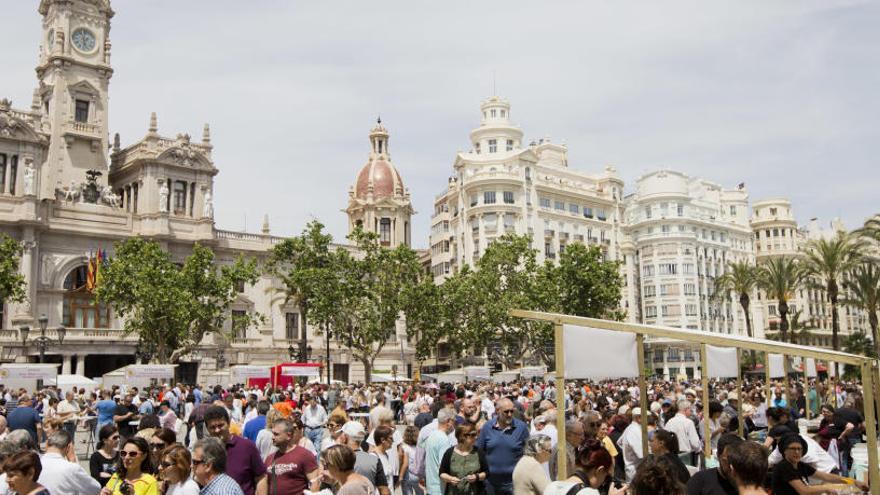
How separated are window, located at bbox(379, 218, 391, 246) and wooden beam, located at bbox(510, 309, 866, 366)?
199 ft

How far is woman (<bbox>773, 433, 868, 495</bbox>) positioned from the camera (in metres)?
7.47

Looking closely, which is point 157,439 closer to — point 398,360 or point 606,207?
point 398,360

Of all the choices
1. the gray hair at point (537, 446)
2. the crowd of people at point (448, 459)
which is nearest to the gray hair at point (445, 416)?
the crowd of people at point (448, 459)

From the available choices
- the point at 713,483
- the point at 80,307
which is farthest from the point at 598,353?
the point at 80,307

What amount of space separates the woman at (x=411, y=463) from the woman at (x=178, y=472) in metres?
4.07

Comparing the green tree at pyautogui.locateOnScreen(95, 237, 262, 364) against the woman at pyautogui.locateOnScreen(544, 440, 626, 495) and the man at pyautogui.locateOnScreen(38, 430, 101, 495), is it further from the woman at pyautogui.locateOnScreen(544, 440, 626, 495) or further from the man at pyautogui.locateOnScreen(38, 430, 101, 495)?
the woman at pyautogui.locateOnScreen(544, 440, 626, 495)

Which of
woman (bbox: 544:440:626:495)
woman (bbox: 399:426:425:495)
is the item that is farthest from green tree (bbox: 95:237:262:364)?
woman (bbox: 544:440:626:495)

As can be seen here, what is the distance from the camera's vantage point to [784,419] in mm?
10188

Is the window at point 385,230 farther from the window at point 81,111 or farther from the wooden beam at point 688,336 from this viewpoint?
the wooden beam at point 688,336

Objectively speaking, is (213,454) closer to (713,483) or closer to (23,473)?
(23,473)

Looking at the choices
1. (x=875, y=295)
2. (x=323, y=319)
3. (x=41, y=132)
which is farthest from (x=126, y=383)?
(x=875, y=295)

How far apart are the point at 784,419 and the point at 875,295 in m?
39.4

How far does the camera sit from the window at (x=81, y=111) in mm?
56984

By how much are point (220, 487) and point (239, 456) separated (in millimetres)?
1742
